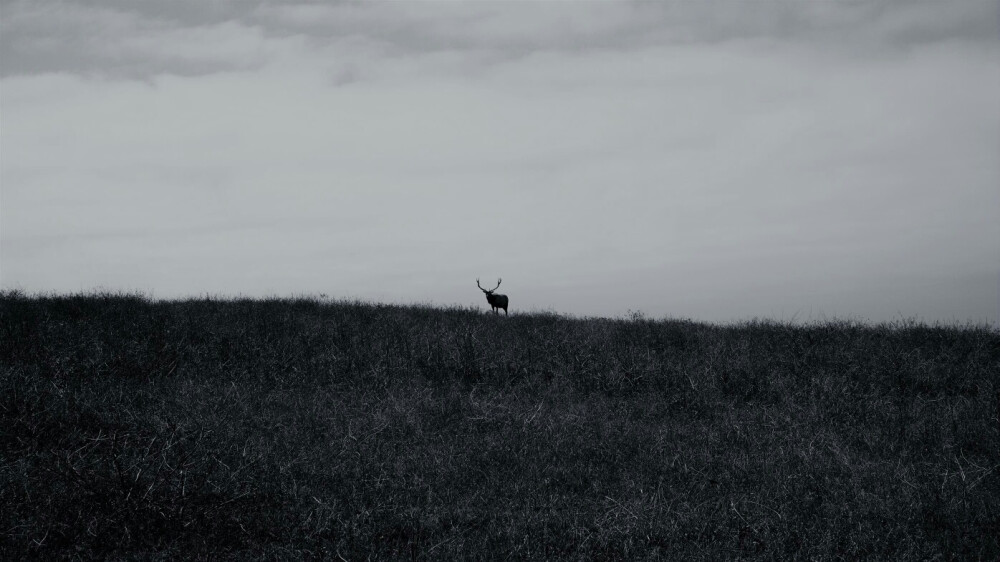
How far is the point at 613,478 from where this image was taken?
6.64m

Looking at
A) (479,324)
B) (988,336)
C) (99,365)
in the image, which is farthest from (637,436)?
(988,336)

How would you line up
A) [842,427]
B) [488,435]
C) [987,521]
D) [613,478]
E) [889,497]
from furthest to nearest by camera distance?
[842,427] → [488,435] → [613,478] → [889,497] → [987,521]

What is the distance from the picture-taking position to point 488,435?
302 inches

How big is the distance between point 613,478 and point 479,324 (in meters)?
6.07

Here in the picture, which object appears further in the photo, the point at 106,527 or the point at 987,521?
the point at 987,521

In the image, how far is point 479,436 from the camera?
768 centimetres

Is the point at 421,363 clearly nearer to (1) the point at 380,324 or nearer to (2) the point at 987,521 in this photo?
(1) the point at 380,324

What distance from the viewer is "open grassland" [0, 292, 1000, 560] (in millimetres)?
5141

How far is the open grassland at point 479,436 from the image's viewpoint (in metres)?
5.14

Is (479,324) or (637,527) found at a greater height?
(479,324)

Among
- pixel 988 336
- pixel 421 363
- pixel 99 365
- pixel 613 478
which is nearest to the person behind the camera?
pixel 613 478

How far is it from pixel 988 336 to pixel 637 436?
8.45 metres

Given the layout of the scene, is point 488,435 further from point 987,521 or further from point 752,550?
point 987,521

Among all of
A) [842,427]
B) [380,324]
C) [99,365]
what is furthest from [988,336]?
[99,365]
